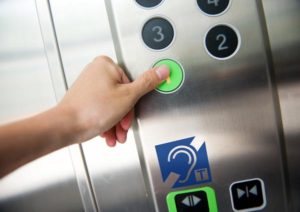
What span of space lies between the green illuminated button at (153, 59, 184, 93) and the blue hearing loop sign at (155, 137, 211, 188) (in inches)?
3.8

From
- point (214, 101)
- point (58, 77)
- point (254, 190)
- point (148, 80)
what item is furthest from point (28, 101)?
point (254, 190)

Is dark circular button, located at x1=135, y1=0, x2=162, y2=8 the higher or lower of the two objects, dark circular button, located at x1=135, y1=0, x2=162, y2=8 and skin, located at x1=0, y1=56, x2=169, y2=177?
the higher

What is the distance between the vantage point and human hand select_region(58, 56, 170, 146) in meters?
0.53

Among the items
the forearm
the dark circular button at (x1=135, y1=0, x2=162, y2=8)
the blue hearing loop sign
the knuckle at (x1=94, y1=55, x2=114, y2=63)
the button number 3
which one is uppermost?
the dark circular button at (x1=135, y1=0, x2=162, y2=8)

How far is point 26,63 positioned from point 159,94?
254 mm

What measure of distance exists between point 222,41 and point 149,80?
0.14 m

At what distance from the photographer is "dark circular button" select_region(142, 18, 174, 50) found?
523mm

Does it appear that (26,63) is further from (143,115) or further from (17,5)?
(143,115)

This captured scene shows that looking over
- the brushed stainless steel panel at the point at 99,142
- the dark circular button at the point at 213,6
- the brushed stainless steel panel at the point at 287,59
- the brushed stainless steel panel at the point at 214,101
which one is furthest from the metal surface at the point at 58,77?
the brushed stainless steel panel at the point at 287,59

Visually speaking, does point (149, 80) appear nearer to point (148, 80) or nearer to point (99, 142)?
point (148, 80)

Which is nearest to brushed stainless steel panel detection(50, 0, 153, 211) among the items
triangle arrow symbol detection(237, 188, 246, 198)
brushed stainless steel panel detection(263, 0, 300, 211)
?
triangle arrow symbol detection(237, 188, 246, 198)

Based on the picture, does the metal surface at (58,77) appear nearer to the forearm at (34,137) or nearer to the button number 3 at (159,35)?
the forearm at (34,137)

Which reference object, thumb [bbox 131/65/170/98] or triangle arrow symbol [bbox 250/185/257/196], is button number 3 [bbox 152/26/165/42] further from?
triangle arrow symbol [bbox 250/185/257/196]

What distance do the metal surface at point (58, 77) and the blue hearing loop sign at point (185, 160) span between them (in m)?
0.15
